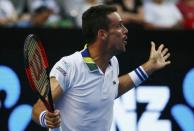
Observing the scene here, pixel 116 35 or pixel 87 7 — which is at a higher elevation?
pixel 116 35

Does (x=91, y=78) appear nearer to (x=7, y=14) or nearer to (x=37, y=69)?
Result: (x=37, y=69)

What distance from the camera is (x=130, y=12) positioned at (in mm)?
Result: 9648

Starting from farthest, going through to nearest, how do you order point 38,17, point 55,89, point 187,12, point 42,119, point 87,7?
point 187,12, point 87,7, point 38,17, point 55,89, point 42,119

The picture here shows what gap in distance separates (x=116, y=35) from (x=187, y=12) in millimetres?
4395

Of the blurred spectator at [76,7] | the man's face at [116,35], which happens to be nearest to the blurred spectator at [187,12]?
the blurred spectator at [76,7]

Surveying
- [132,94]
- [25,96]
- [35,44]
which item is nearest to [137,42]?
[132,94]

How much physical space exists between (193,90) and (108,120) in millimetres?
3010

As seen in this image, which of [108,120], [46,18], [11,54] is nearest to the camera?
[108,120]

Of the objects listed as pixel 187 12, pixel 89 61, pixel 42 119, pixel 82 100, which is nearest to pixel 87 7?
pixel 187 12

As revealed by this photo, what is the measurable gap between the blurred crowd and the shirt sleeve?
3.71 m

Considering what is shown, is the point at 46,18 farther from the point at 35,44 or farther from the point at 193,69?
the point at 35,44

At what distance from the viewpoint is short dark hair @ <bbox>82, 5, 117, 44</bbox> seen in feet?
19.3

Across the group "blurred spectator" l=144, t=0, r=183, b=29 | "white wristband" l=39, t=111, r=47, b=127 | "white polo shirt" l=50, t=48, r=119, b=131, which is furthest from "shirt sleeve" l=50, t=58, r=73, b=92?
"blurred spectator" l=144, t=0, r=183, b=29

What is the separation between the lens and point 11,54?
8.24 m
